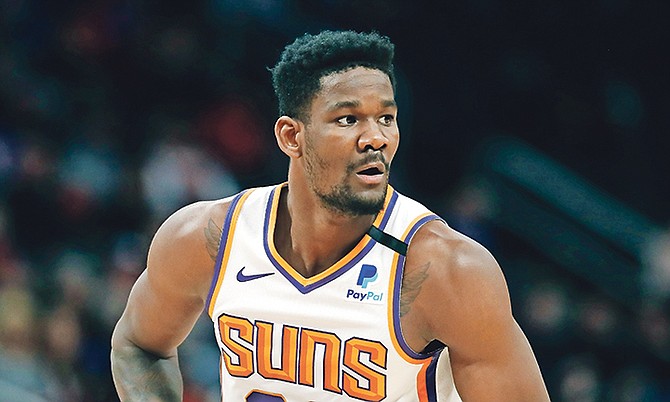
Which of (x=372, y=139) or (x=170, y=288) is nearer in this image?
(x=372, y=139)

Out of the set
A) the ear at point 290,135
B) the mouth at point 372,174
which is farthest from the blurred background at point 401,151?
the mouth at point 372,174

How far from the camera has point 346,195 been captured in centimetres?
344

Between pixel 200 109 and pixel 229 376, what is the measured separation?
190 inches

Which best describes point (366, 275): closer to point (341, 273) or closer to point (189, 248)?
point (341, 273)

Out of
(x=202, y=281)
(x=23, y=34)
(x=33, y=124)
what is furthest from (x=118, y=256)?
(x=202, y=281)

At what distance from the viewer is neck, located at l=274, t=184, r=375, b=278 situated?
3.63 meters

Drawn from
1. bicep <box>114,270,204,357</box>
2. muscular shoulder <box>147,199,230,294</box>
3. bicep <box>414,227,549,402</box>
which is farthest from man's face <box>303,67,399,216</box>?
bicep <box>114,270,204,357</box>

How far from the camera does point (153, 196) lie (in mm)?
7633

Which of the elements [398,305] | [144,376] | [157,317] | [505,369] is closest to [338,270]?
[398,305]

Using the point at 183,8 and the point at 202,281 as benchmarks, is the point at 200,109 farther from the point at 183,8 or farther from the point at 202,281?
the point at 202,281

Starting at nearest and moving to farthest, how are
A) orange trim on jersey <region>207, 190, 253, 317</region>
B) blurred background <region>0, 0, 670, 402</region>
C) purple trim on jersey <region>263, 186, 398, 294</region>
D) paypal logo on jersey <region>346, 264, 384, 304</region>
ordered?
1. paypal logo on jersey <region>346, 264, 384, 304</region>
2. purple trim on jersey <region>263, 186, 398, 294</region>
3. orange trim on jersey <region>207, 190, 253, 317</region>
4. blurred background <region>0, 0, 670, 402</region>

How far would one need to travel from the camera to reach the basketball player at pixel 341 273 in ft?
11.0

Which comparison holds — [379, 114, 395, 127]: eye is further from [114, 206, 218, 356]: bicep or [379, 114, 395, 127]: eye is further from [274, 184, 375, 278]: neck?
[114, 206, 218, 356]: bicep

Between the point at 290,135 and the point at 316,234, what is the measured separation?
1.19ft
